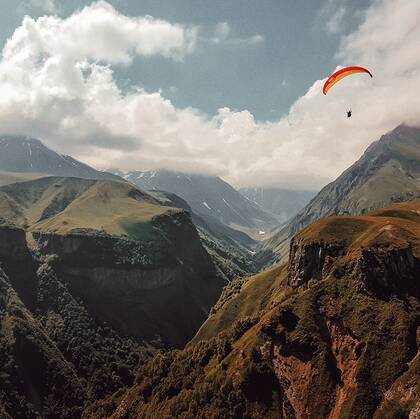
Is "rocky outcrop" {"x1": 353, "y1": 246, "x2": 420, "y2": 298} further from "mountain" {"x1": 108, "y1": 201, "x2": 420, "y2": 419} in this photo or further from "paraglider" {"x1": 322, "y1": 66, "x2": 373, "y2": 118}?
"paraglider" {"x1": 322, "y1": 66, "x2": 373, "y2": 118}

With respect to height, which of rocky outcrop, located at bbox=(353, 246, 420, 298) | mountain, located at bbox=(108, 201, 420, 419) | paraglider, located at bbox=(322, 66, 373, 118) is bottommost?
mountain, located at bbox=(108, 201, 420, 419)

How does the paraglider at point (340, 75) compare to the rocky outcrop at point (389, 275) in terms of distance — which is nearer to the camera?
the paraglider at point (340, 75)

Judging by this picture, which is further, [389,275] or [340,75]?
[389,275]

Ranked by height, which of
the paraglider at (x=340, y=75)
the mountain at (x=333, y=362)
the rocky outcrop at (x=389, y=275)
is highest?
the paraglider at (x=340, y=75)

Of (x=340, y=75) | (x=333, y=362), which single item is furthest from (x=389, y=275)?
(x=340, y=75)

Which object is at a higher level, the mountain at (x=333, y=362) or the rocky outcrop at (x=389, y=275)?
the rocky outcrop at (x=389, y=275)

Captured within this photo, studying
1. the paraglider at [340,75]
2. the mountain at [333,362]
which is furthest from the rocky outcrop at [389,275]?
the paraglider at [340,75]

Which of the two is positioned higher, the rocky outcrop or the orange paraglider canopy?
the orange paraglider canopy

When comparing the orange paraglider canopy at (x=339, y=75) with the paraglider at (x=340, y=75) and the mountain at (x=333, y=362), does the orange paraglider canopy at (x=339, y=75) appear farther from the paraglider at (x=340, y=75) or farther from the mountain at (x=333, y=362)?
the mountain at (x=333, y=362)

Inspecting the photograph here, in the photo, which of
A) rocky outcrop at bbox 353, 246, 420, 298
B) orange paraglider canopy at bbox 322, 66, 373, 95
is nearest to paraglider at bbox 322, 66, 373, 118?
orange paraglider canopy at bbox 322, 66, 373, 95

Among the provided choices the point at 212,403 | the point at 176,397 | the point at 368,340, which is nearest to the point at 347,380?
the point at 368,340

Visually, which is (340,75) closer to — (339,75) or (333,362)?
(339,75)

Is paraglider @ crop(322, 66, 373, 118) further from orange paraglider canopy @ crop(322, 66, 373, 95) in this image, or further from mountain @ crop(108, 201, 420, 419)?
mountain @ crop(108, 201, 420, 419)

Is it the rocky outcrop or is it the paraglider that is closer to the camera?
the paraglider
